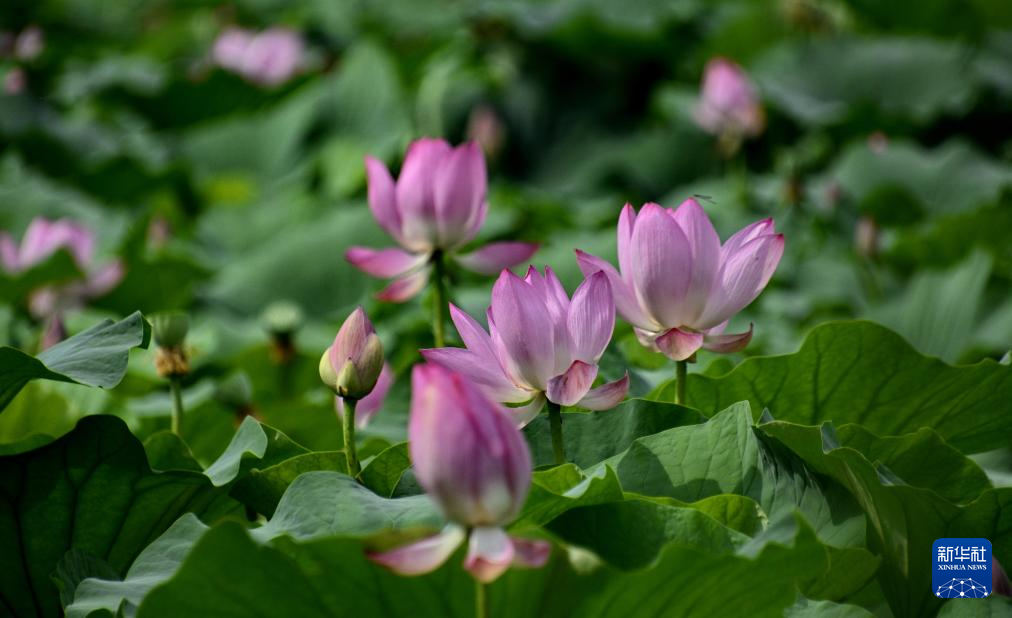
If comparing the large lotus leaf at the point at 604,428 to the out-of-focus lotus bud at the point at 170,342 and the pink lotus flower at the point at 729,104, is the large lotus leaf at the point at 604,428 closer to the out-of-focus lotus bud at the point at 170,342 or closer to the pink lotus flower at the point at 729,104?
the out-of-focus lotus bud at the point at 170,342

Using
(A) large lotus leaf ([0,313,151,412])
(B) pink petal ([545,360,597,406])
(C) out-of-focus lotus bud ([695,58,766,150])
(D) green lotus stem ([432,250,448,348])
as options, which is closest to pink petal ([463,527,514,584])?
(B) pink petal ([545,360,597,406])

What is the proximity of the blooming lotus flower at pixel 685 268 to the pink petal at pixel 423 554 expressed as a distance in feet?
1.11

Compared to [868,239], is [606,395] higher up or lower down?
higher up

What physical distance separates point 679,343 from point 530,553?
0.34m

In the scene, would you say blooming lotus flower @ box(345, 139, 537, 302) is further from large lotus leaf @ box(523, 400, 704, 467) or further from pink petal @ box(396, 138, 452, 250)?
large lotus leaf @ box(523, 400, 704, 467)

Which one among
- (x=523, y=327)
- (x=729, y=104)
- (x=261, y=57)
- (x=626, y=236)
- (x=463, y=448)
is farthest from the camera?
(x=261, y=57)

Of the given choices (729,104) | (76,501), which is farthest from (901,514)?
(729,104)

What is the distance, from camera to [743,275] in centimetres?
101

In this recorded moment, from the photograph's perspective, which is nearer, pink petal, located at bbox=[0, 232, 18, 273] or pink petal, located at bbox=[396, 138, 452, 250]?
pink petal, located at bbox=[396, 138, 452, 250]

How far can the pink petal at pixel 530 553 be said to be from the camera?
706 millimetres

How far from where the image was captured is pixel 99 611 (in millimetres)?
870

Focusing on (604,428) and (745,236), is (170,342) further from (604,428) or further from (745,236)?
(745,236)

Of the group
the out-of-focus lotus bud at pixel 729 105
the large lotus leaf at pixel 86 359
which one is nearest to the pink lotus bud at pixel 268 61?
the out-of-focus lotus bud at pixel 729 105

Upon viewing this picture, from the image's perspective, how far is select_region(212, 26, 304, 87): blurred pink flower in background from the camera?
4.04 m
